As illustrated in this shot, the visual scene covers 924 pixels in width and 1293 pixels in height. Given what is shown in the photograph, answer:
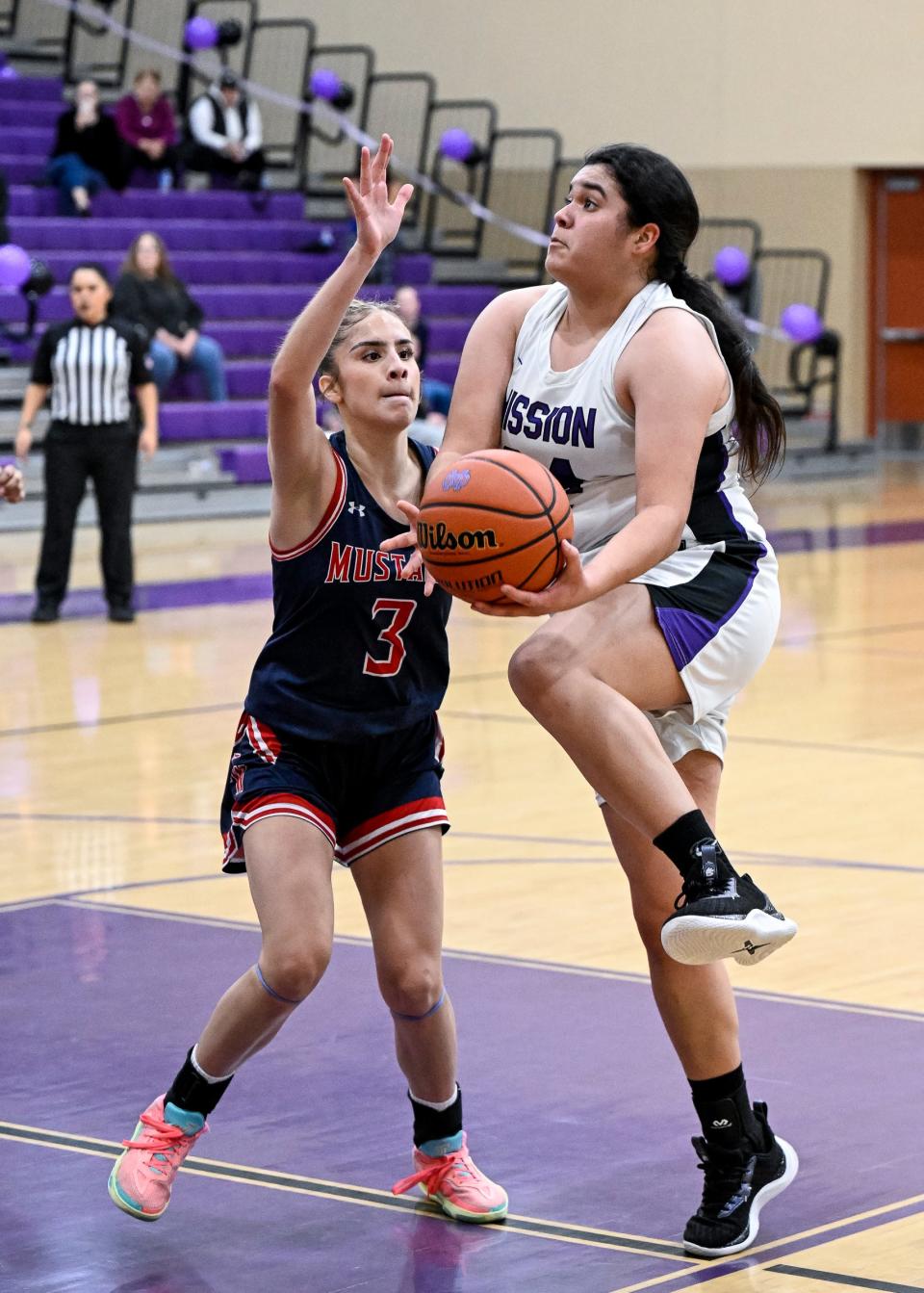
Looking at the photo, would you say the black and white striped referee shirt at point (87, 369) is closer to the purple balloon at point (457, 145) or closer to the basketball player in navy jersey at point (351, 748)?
the basketball player in navy jersey at point (351, 748)

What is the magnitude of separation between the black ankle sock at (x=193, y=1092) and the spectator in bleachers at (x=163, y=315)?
12.1 m

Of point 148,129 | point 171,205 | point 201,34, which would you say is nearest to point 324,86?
point 201,34

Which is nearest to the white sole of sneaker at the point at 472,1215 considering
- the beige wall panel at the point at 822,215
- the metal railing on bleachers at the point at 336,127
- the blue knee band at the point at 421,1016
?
the blue knee band at the point at 421,1016

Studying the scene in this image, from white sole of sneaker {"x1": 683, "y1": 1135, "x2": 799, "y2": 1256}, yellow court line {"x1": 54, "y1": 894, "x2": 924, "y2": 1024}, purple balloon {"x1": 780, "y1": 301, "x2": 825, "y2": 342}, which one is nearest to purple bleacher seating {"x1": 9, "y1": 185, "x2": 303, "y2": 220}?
purple balloon {"x1": 780, "y1": 301, "x2": 825, "y2": 342}

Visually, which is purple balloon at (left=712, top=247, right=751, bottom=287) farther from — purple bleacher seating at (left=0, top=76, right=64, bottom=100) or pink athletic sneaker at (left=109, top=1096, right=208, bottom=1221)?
pink athletic sneaker at (left=109, top=1096, right=208, bottom=1221)

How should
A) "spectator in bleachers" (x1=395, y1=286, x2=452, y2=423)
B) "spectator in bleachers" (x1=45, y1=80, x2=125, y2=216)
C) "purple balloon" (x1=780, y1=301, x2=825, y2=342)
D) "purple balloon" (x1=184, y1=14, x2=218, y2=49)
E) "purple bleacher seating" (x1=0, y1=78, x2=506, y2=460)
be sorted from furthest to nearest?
"purple balloon" (x1=184, y1=14, x2=218, y2=49)
"purple balloon" (x1=780, y1=301, x2=825, y2=342)
"spectator in bleachers" (x1=45, y1=80, x2=125, y2=216)
"purple bleacher seating" (x1=0, y1=78, x2=506, y2=460)
"spectator in bleachers" (x1=395, y1=286, x2=452, y2=423)

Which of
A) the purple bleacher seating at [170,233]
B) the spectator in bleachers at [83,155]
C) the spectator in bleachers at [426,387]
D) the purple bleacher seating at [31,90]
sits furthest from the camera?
the purple bleacher seating at [31,90]

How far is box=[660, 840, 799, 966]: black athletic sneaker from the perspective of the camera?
351 centimetres

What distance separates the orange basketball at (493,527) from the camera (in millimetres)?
3434

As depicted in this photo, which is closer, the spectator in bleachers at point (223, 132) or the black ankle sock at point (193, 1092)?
the black ankle sock at point (193, 1092)

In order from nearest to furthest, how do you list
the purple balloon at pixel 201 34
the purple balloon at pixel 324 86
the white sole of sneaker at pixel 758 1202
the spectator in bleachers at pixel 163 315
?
the white sole of sneaker at pixel 758 1202, the spectator in bleachers at pixel 163 315, the purple balloon at pixel 201 34, the purple balloon at pixel 324 86

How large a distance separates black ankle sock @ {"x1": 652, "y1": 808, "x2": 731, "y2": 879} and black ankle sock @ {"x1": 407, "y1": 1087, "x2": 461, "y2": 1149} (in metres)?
0.67

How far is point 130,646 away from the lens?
10688mm

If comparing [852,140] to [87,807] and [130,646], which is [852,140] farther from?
[87,807]
